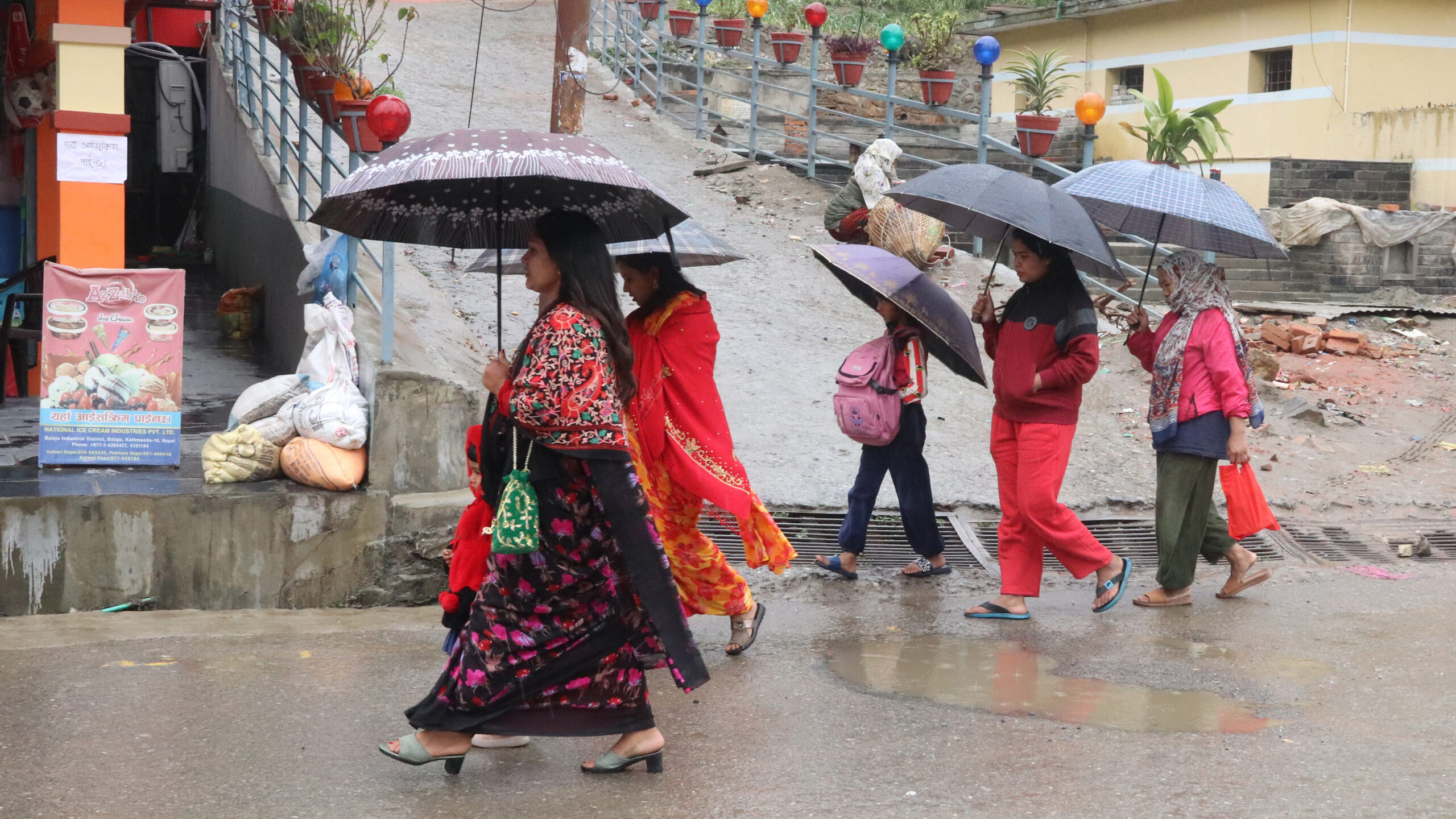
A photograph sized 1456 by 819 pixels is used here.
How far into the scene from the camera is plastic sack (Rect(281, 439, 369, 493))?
562cm

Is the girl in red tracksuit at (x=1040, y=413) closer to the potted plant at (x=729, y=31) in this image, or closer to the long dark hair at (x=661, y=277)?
the long dark hair at (x=661, y=277)

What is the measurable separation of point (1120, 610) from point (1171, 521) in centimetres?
44

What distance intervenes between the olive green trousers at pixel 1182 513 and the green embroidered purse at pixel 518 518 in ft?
10.7

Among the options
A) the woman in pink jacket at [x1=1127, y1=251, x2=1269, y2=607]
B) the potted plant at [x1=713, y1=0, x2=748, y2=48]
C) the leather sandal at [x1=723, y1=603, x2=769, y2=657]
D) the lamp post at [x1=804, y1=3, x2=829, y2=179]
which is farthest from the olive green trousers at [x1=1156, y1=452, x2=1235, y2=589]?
the potted plant at [x1=713, y1=0, x2=748, y2=48]

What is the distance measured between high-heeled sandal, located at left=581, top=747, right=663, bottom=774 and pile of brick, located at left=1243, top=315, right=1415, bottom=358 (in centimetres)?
782

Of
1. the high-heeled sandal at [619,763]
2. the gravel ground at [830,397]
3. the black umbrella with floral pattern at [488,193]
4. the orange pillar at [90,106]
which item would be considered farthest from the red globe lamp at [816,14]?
the high-heeled sandal at [619,763]

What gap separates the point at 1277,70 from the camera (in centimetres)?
1794

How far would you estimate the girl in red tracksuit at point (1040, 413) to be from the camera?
5406 mm

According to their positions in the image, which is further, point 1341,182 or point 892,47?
point 1341,182

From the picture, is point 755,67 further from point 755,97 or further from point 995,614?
point 995,614

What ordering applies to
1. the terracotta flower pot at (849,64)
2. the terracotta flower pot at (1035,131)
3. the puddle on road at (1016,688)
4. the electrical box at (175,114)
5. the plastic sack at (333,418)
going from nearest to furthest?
1. the puddle on road at (1016,688)
2. the plastic sack at (333,418)
3. the terracotta flower pot at (1035,131)
4. the electrical box at (175,114)
5. the terracotta flower pot at (849,64)

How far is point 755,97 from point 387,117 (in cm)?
724

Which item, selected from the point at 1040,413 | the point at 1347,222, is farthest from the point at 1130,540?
the point at 1347,222

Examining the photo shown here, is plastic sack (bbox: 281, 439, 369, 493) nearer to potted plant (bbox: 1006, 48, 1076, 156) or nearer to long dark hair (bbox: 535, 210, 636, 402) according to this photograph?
long dark hair (bbox: 535, 210, 636, 402)
